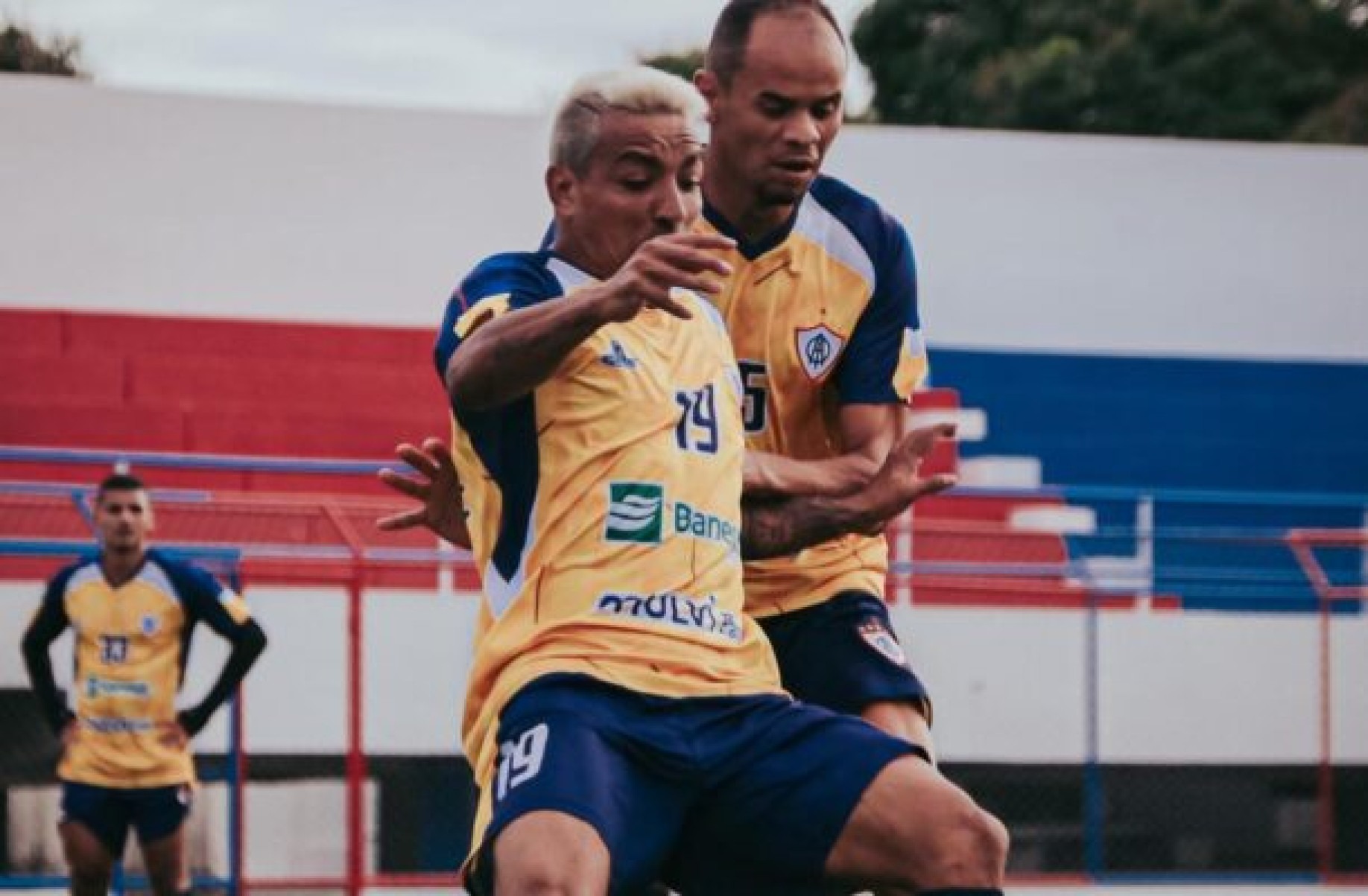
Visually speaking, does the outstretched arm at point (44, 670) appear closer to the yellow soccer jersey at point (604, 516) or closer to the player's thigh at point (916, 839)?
the yellow soccer jersey at point (604, 516)

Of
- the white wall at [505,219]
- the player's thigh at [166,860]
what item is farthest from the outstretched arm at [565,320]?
the white wall at [505,219]

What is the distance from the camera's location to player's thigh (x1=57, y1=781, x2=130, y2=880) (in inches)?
418

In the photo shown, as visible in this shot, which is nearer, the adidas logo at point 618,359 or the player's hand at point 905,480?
the adidas logo at point 618,359

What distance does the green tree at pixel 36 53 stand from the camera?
35.1 metres

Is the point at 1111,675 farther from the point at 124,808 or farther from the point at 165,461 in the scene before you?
the point at 124,808

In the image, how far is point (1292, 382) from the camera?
2003 centimetres

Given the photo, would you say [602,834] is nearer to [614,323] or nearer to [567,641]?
[567,641]

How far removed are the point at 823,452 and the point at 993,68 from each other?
29.5 meters

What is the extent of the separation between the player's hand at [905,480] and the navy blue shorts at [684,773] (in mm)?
696

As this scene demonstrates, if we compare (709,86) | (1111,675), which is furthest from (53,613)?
(709,86)

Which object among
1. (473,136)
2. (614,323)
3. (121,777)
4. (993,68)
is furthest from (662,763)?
(993,68)

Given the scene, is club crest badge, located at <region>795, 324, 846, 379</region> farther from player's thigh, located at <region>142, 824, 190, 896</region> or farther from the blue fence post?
the blue fence post

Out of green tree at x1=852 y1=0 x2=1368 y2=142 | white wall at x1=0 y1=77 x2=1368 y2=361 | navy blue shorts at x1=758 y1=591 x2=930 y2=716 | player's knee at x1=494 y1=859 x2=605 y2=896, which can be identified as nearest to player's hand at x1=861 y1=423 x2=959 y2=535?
navy blue shorts at x1=758 y1=591 x2=930 y2=716

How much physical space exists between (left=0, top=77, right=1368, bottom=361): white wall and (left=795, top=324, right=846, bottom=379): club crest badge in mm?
13549
